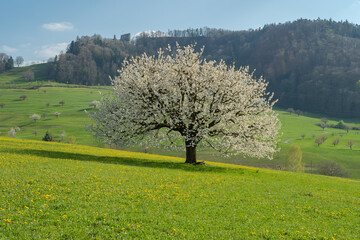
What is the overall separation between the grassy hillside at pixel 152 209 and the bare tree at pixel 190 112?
13891 mm

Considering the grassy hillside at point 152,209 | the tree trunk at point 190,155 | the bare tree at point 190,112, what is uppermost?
the bare tree at point 190,112

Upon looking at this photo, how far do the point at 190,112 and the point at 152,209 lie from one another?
948 inches

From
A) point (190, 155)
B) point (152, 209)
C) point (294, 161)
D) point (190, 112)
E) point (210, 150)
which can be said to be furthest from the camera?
point (210, 150)

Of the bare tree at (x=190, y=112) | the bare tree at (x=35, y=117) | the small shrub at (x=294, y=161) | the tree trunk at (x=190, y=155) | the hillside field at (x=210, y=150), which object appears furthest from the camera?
the bare tree at (x=35, y=117)

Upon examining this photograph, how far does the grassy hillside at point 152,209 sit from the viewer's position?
12.7m

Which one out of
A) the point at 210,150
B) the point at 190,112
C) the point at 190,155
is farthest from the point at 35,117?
the point at 190,112

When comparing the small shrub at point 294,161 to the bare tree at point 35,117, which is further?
the bare tree at point 35,117

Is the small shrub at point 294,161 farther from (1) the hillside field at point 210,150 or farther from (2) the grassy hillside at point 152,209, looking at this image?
(2) the grassy hillside at point 152,209

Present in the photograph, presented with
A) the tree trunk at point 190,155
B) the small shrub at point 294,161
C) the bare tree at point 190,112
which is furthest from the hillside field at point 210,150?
the bare tree at point 190,112

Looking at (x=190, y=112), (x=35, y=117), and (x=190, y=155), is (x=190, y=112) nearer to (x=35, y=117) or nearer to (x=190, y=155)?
(x=190, y=155)

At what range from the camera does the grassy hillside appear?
1273cm

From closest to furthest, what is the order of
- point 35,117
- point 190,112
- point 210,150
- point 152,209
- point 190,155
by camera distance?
point 152,209 → point 190,112 → point 190,155 → point 210,150 → point 35,117

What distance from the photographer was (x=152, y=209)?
1623cm

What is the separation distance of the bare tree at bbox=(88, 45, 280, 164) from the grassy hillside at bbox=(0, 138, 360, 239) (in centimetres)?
1389
